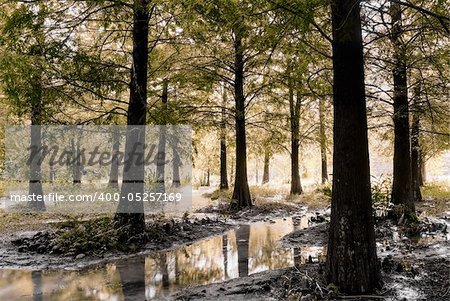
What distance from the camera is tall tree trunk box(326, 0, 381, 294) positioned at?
6.09m

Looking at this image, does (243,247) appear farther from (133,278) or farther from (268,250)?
(133,278)

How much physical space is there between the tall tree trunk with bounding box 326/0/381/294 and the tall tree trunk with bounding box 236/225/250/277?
261cm

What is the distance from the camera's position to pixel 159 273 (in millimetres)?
8383

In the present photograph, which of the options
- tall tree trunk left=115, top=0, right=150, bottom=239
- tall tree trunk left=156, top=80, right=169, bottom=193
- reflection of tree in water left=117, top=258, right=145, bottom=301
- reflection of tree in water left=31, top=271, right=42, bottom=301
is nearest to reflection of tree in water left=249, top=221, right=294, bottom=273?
reflection of tree in water left=117, top=258, right=145, bottom=301

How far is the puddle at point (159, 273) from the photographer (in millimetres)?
7137

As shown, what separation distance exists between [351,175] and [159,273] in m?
4.50

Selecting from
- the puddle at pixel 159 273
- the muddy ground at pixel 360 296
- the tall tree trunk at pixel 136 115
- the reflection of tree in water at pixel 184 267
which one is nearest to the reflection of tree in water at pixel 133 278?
the puddle at pixel 159 273

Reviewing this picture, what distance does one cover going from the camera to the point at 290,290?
20.4ft

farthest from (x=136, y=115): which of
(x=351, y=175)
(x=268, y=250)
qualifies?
(x=351, y=175)

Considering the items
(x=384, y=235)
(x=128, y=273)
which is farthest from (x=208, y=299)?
(x=384, y=235)

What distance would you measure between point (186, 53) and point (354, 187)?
11.5 metres

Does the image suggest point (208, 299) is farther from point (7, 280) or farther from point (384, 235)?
point (384, 235)

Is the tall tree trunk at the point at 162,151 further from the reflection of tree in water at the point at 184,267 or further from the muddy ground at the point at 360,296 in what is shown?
the muddy ground at the point at 360,296
